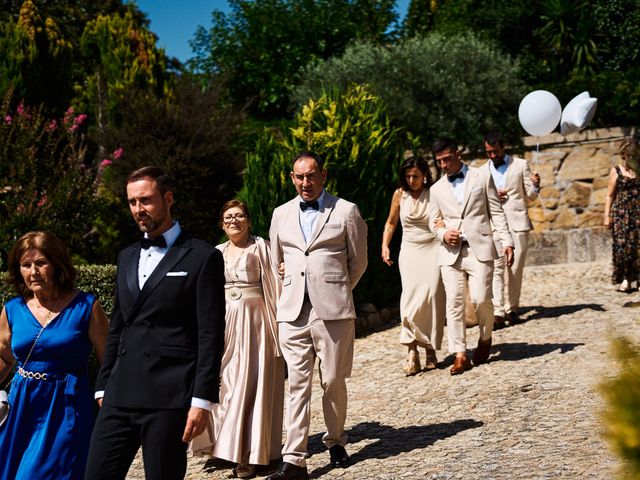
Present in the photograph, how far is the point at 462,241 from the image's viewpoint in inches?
327

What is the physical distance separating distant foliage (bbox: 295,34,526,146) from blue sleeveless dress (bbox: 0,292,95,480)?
556 inches

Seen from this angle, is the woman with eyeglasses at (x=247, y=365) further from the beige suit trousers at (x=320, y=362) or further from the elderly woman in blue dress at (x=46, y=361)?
the elderly woman in blue dress at (x=46, y=361)

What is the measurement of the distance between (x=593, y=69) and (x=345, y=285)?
16.4 metres

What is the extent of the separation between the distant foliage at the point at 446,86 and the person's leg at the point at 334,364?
12696mm

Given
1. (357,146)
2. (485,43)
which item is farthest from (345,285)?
(485,43)

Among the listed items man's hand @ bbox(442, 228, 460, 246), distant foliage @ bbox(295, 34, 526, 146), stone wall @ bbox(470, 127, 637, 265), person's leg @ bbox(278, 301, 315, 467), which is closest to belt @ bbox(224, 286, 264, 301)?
person's leg @ bbox(278, 301, 315, 467)

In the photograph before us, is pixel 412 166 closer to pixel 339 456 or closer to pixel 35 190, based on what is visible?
pixel 339 456

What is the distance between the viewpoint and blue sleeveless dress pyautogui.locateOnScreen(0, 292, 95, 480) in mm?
4449

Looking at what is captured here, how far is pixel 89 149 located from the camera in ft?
57.3

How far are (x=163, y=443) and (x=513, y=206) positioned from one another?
7485 mm

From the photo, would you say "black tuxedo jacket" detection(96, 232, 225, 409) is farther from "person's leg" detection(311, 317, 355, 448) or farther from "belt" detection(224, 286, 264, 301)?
"belt" detection(224, 286, 264, 301)

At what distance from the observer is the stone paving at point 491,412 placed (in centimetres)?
563

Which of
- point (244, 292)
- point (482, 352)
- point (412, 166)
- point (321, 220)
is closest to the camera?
point (321, 220)

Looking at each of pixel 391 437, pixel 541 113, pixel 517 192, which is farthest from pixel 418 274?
pixel 541 113
